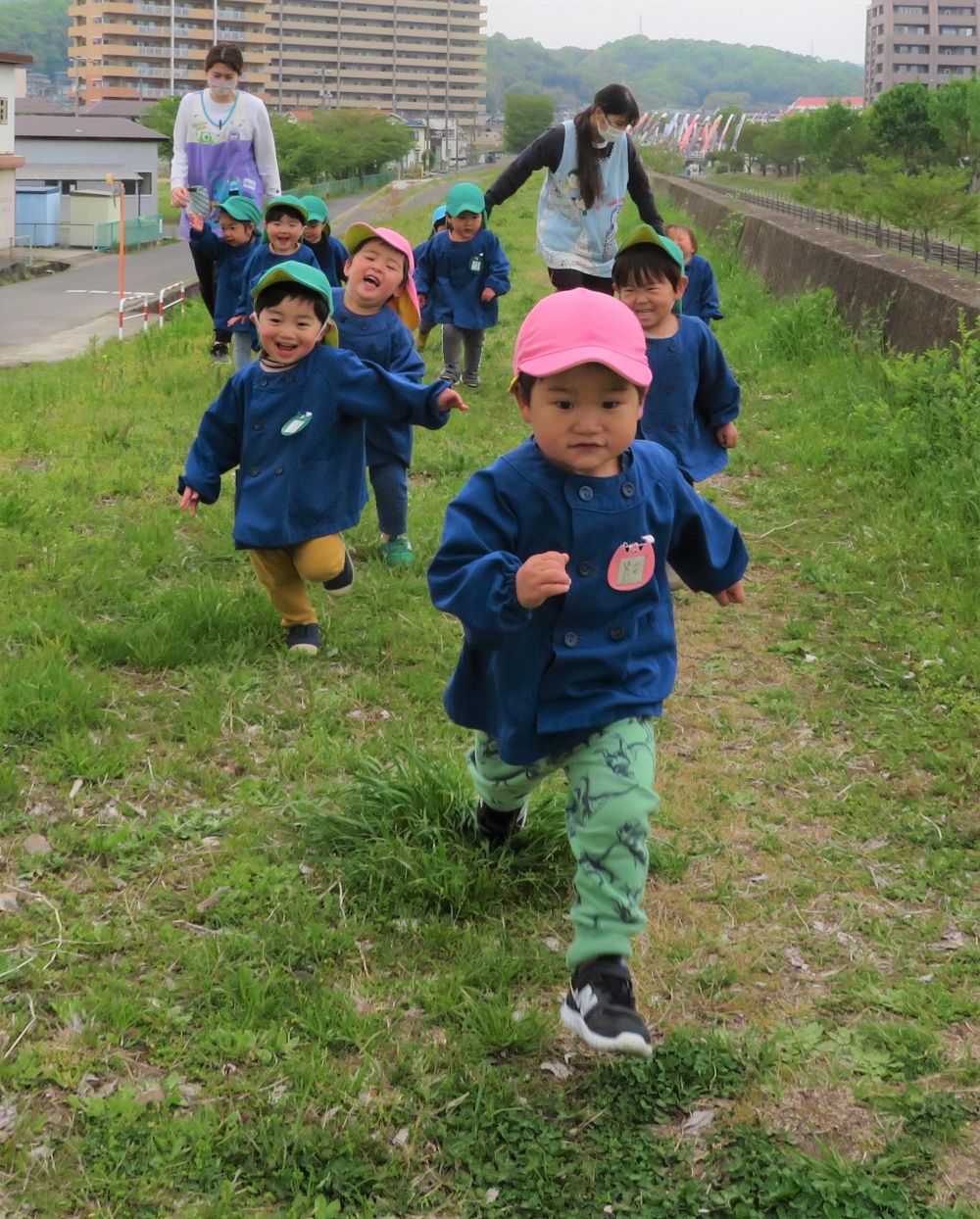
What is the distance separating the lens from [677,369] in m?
5.86

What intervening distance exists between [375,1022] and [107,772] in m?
1.67

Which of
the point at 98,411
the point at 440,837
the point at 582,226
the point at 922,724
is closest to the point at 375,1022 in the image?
the point at 440,837

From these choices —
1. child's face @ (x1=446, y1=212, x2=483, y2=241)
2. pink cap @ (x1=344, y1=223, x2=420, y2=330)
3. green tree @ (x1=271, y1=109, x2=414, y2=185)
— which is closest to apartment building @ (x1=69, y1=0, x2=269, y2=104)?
green tree @ (x1=271, y1=109, x2=414, y2=185)

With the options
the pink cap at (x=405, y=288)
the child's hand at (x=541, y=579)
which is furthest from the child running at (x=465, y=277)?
the child's hand at (x=541, y=579)

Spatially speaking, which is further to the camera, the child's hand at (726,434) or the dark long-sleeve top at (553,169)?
the dark long-sleeve top at (553,169)

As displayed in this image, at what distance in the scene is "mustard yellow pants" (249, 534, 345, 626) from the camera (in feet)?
18.3

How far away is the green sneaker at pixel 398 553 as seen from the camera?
680 cm

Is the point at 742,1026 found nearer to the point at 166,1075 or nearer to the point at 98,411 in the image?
the point at 166,1075

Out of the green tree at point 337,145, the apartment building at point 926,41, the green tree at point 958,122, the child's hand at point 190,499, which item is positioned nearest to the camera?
the child's hand at point 190,499

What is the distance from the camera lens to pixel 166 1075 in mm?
3104

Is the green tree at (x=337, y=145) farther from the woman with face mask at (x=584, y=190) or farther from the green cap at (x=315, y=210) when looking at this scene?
the woman with face mask at (x=584, y=190)

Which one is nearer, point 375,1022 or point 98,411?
point 375,1022

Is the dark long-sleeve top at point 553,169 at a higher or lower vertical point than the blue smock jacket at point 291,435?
higher

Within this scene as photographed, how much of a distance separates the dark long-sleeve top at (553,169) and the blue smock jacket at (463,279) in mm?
3157
